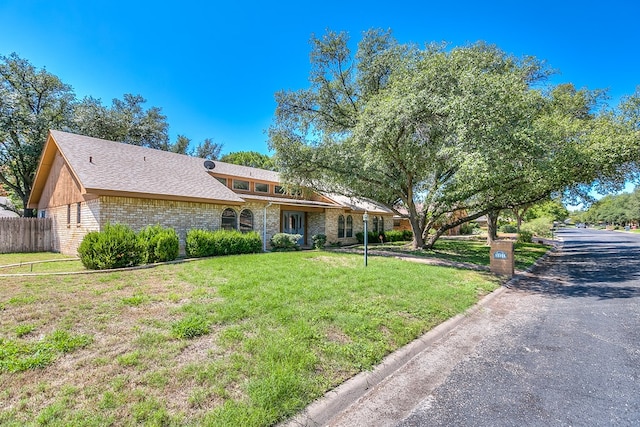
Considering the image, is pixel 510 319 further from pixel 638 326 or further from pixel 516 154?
pixel 516 154

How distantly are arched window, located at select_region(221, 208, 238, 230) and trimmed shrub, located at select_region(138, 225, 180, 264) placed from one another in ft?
15.7

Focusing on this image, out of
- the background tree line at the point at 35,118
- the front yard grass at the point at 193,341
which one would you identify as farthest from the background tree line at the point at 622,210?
the background tree line at the point at 35,118

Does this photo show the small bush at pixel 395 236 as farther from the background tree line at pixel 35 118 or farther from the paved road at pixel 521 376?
the paved road at pixel 521 376

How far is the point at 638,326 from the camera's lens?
211 inches

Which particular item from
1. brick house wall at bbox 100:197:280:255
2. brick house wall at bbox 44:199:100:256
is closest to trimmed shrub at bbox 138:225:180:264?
brick house wall at bbox 100:197:280:255

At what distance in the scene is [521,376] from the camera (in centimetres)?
365

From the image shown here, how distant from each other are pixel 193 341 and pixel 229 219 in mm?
12273

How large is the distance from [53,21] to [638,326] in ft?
60.1

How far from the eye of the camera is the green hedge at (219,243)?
1184 centimetres

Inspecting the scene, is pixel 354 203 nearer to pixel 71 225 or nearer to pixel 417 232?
pixel 417 232

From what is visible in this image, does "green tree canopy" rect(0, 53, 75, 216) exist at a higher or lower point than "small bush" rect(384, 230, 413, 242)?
higher

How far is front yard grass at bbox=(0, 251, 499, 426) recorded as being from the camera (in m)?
2.73

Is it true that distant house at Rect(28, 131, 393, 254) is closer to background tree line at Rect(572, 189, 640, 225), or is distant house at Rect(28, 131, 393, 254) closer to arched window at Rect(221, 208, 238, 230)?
arched window at Rect(221, 208, 238, 230)

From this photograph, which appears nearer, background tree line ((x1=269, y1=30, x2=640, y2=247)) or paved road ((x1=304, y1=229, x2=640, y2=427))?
paved road ((x1=304, y1=229, x2=640, y2=427))
